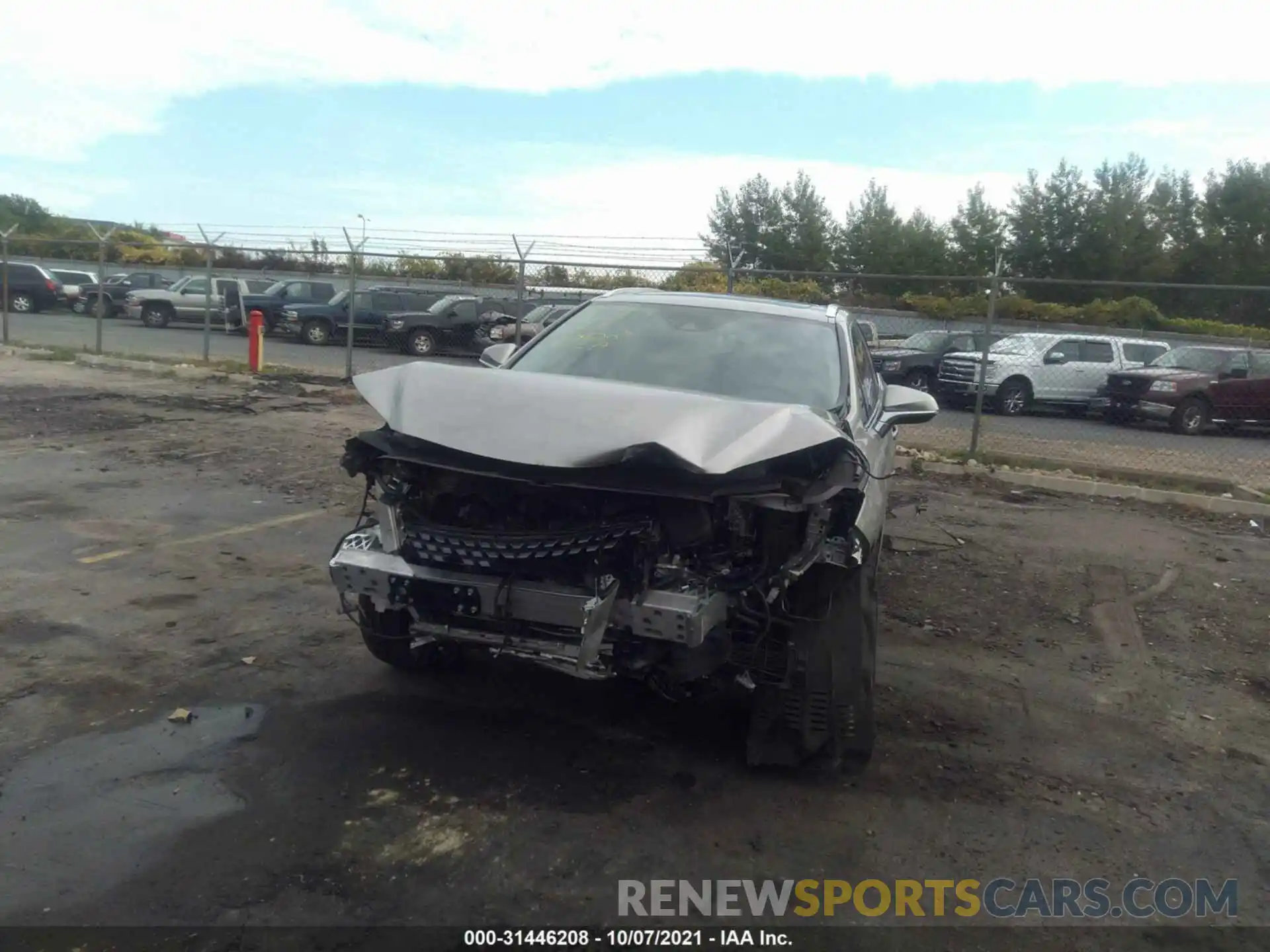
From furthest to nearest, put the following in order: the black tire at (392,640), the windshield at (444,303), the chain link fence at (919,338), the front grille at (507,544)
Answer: the windshield at (444,303) < the chain link fence at (919,338) < the black tire at (392,640) < the front grille at (507,544)

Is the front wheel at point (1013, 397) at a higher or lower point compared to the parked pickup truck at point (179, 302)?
lower

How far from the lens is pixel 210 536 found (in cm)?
701

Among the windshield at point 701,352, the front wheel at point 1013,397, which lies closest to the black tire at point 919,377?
the front wheel at point 1013,397

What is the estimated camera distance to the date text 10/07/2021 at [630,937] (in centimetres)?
292

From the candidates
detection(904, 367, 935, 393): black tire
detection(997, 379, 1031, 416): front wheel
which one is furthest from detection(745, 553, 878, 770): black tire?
detection(904, 367, 935, 393): black tire

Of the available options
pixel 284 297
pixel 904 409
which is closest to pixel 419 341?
pixel 284 297

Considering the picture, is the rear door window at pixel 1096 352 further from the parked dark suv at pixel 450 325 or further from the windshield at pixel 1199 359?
the parked dark suv at pixel 450 325

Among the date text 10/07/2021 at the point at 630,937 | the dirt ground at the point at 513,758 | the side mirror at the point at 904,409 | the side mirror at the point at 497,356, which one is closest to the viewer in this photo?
the date text 10/07/2021 at the point at 630,937

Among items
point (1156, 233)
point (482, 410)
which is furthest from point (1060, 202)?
point (482, 410)

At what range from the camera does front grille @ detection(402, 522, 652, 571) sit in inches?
141

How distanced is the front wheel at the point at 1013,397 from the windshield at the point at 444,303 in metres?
11.9

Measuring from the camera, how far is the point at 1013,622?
619cm

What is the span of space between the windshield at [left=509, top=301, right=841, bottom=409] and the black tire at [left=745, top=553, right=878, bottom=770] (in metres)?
1.11

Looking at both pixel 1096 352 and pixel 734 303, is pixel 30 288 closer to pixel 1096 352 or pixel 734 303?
pixel 1096 352
